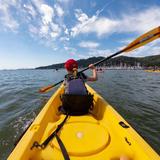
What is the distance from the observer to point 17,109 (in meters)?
8.26

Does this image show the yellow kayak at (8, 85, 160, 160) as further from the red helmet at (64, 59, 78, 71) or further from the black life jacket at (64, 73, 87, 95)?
the red helmet at (64, 59, 78, 71)

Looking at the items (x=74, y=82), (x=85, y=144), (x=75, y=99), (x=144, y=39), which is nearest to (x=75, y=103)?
(x=75, y=99)

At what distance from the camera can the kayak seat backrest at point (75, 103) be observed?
153 inches

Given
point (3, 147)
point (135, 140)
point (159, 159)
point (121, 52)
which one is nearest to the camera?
point (159, 159)

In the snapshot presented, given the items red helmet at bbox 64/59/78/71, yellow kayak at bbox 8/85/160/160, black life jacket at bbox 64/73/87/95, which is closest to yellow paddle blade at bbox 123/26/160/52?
red helmet at bbox 64/59/78/71

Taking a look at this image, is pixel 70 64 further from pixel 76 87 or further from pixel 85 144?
pixel 85 144

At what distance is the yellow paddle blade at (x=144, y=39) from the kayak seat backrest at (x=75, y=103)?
5.77ft

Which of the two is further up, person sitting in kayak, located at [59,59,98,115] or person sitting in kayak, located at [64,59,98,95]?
person sitting in kayak, located at [64,59,98,95]

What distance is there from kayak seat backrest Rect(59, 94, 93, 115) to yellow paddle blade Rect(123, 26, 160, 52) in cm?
176

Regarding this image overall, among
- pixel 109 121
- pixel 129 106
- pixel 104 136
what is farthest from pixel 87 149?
pixel 129 106

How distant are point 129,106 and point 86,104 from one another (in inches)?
199

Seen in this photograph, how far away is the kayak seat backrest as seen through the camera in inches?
153

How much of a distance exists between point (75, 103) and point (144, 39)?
2.22 metres

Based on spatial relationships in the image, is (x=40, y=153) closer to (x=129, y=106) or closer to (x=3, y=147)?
(x=3, y=147)
